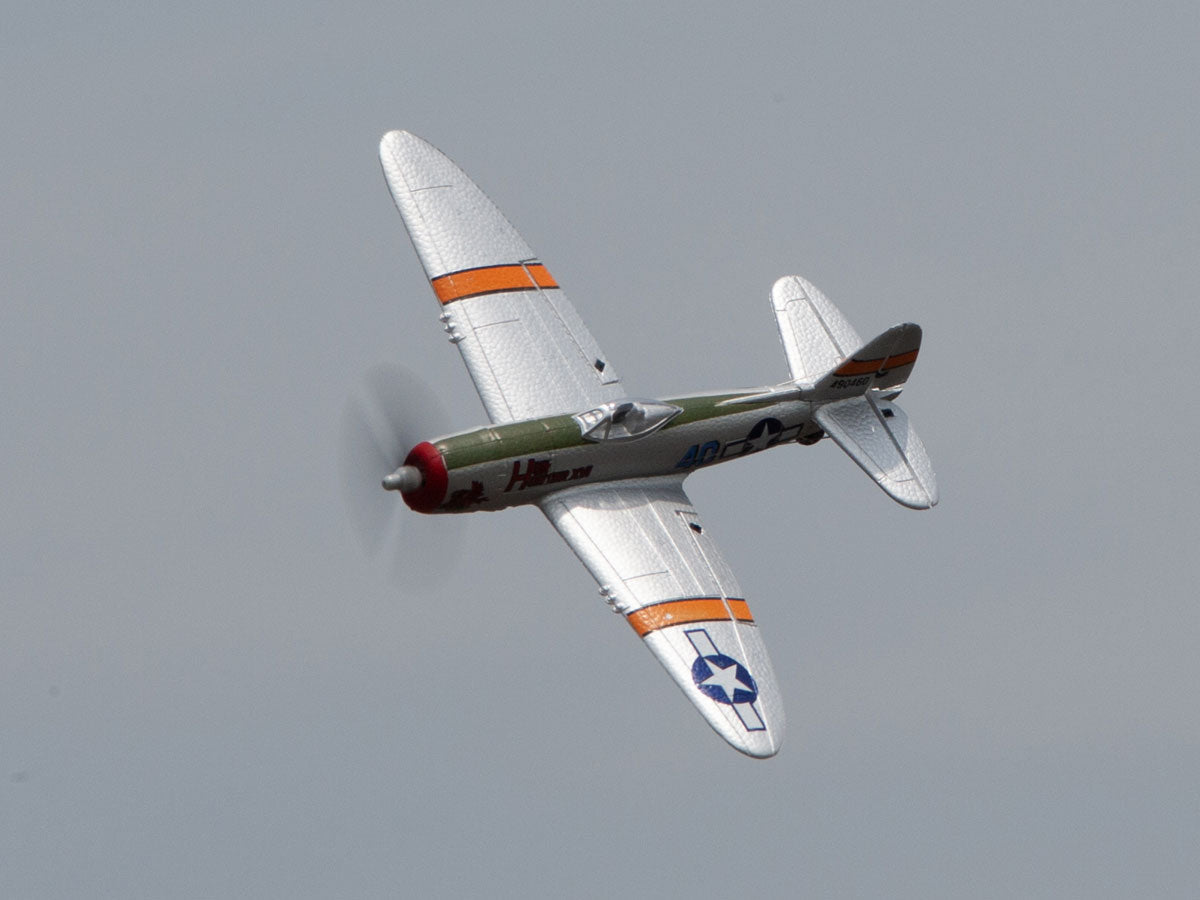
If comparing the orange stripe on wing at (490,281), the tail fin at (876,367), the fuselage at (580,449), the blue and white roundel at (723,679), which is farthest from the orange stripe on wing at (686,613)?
the orange stripe on wing at (490,281)

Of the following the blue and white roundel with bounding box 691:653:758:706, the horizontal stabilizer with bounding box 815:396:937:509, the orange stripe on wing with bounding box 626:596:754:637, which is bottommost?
the blue and white roundel with bounding box 691:653:758:706

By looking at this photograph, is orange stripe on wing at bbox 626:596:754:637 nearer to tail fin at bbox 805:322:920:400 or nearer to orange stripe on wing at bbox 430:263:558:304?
tail fin at bbox 805:322:920:400

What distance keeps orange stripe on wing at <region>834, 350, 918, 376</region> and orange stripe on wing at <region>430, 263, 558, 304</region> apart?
4.26 metres

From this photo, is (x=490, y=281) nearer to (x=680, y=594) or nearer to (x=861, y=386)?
(x=861, y=386)

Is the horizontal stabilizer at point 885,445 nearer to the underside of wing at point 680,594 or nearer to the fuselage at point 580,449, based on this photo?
the fuselage at point 580,449

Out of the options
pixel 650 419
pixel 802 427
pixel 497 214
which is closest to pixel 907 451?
pixel 802 427

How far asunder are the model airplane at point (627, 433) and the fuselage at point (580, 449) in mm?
19

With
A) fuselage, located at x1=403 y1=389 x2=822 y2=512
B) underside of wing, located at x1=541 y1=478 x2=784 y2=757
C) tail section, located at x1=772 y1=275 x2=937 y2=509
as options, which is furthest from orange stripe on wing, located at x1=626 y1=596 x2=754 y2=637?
tail section, located at x1=772 y1=275 x2=937 y2=509

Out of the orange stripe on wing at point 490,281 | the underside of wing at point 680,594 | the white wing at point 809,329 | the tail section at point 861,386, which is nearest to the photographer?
the underside of wing at point 680,594

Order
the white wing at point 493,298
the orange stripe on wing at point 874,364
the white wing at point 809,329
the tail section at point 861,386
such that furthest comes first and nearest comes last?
the white wing at point 809,329, the orange stripe on wing at point 874,364, the tail section at point 861,386, the white wing at point 493,298

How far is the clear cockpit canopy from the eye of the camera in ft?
116

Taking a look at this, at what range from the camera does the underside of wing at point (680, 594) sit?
33.3 metres

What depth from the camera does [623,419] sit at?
35.5 metres

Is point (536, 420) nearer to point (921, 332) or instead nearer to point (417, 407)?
point (417, 407)
